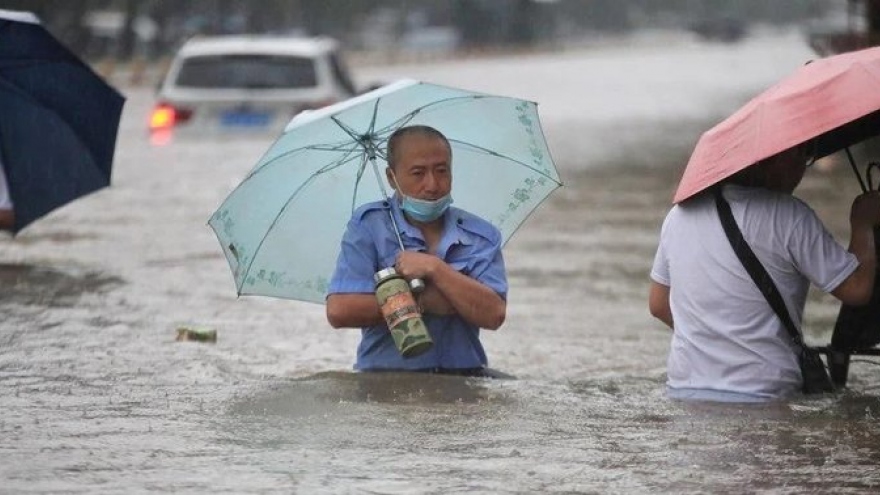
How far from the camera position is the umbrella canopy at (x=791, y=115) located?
6977 mm

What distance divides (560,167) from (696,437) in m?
17.1

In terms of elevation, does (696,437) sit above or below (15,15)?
below

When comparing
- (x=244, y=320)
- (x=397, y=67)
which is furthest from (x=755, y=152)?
(x=397, y=67)

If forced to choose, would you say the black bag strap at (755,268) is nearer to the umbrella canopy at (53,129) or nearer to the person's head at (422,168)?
the person's head at (422,168)

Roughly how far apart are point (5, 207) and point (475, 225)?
15.2ft

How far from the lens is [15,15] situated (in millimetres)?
10930

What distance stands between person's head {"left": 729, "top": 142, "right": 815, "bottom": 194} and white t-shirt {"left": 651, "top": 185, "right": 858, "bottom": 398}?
0.21 feet

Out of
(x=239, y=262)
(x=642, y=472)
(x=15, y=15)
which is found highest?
(x=15, y=15)

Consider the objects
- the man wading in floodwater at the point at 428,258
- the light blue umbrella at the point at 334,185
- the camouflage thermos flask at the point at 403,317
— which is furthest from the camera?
the light blue umbrella at the point at 334,185

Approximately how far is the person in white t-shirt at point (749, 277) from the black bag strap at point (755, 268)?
0.02m

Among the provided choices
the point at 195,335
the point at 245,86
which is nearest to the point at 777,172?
the point at 195,335

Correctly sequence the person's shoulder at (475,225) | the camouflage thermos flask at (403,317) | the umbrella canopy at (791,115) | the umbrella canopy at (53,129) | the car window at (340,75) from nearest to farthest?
1. the umbrella canopy at (791,115)
2. the camouflage thermos flask at (403,317)
3. the person's shoulder at (475,225)
4. the umbrella canopy at (53,129)
5. the car window at (340,75)

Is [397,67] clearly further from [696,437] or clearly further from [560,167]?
[696,437]

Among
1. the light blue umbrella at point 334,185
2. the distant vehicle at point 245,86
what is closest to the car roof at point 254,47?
the distant vehicle at point 245,86
